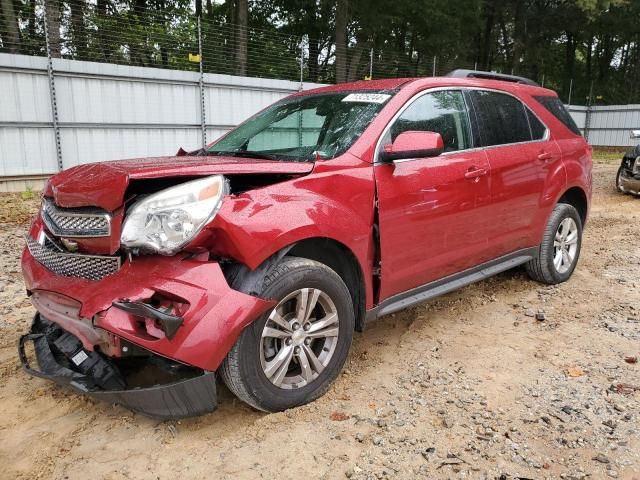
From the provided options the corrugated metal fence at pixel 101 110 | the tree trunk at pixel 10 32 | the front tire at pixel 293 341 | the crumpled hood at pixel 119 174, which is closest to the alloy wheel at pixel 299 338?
the front tire at pixel 293 341

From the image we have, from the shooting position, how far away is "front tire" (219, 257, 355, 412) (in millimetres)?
2387

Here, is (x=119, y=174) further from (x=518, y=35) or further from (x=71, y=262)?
(x=518, y=35)

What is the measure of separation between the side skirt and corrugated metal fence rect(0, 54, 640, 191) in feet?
29.0

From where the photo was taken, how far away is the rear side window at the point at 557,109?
4543mm

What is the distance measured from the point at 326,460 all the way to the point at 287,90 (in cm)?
1234

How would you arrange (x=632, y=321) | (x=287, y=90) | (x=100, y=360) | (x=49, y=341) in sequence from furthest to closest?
(x=287, y=90) → (x=632, y=321) → (x=49, y=341) → (x=100, y=360)

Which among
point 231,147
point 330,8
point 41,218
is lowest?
point 41,218

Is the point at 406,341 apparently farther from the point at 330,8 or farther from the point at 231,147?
the point at 330,8

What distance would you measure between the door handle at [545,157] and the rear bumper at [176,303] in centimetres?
292

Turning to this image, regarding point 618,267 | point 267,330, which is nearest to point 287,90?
point 618,267

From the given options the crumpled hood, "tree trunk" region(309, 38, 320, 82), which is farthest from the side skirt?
"tree trunk" region(309, 38, 320, 82)

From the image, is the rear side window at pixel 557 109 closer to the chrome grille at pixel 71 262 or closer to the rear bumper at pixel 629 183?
the chrome grille at pixel 71 262

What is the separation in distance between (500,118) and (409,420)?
8.14ft

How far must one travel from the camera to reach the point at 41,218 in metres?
2.88
